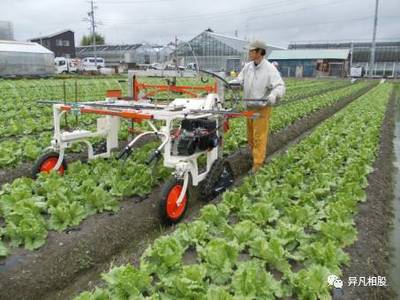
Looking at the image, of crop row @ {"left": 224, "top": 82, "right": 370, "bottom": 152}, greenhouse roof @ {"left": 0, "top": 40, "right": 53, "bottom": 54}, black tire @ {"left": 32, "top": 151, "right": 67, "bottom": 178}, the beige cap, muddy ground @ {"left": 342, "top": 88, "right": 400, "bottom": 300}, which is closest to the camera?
muddy ground @ {"left": 342, "top": 88, "right": 400, "bottom": 300}

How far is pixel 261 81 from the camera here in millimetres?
6250

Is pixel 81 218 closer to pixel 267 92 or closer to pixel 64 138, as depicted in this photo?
pixel 64 138

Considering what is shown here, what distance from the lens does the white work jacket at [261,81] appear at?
6098mm

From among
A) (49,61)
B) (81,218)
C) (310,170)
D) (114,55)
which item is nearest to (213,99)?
(310,170)

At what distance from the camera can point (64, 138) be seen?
18.0 feet

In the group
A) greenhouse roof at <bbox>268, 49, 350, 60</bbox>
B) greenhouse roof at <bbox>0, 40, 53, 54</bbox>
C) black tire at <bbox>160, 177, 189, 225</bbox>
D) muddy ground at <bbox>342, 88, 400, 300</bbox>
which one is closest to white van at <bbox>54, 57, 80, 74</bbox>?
greenhouse roof at <bbox>0, 40, 53, 54</bbox>

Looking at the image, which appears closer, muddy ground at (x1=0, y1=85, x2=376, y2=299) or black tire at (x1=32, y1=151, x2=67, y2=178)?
muddy ground at (x1=0, y1=85, x2=376, y2=299)

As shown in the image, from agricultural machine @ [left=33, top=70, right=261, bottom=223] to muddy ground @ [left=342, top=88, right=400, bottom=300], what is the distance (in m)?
1.82

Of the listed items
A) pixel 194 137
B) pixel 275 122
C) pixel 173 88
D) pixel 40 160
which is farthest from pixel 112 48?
pixel 194 137

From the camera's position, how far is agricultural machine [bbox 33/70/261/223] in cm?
468

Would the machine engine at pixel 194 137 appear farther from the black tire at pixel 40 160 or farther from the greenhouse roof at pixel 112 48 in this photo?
the greenhouse roof at pixel 112 48

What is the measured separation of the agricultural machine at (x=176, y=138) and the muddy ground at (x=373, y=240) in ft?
5.96

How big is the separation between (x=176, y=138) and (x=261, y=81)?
1899 mm

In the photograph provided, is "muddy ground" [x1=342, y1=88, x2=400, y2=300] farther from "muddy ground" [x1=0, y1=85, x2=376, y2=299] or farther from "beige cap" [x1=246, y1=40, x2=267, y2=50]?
"beige cap" [x1=246, y1=40, x2=267, y2=50]
